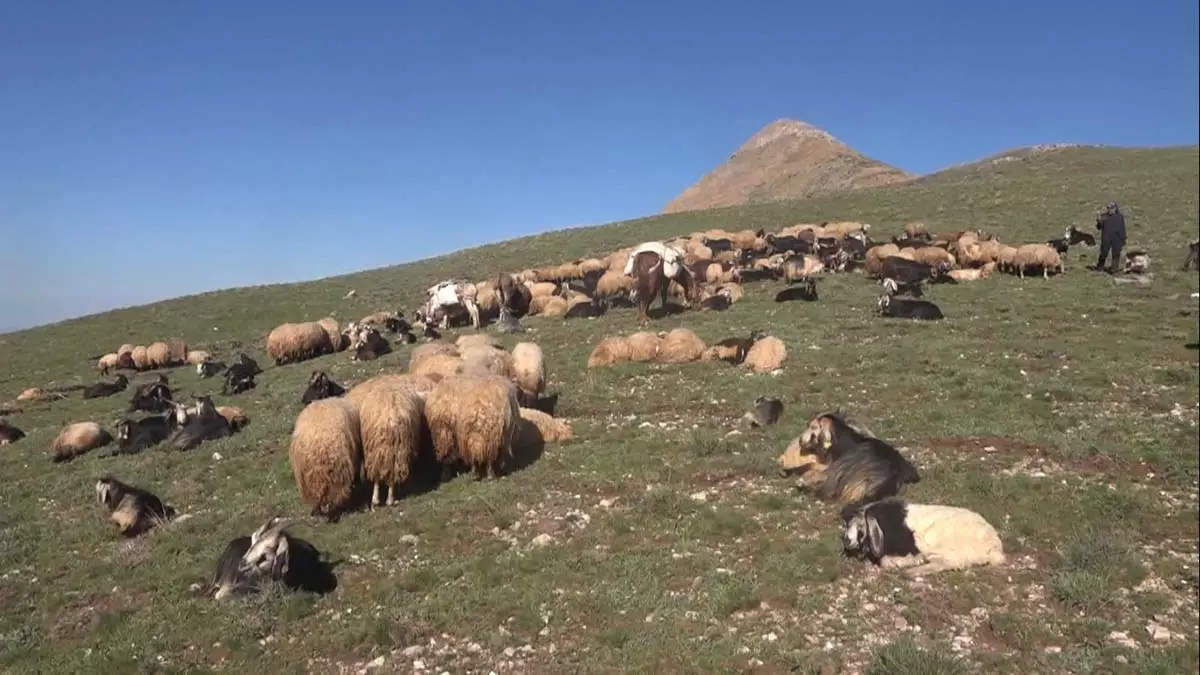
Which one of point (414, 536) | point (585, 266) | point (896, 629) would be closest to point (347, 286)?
point (585, 266)

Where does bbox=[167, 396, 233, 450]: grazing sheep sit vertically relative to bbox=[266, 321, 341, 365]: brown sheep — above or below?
below

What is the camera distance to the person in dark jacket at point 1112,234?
22188mm

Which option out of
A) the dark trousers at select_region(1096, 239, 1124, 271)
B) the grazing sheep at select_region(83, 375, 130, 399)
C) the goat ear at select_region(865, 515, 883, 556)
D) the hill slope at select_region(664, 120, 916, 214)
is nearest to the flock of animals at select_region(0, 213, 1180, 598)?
the goat ear at select_region(865, 515, 883, 556)

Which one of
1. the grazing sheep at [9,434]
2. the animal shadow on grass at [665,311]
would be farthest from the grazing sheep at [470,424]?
the grazing sheep at [9,434]

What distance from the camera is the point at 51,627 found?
291 inches

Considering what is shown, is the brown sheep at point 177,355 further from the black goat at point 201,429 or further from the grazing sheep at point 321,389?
the grazing sheep at point 321,389

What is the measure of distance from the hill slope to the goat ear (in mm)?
64504

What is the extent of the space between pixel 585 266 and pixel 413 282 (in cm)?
1266

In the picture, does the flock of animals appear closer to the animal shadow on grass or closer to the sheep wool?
the sheep wool

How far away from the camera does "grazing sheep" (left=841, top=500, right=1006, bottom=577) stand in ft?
23.1

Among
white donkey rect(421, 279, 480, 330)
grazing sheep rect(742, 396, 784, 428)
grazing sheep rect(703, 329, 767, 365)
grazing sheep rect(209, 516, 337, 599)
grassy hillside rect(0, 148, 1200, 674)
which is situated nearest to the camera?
grassy hillside rect(0, 148, 1200, 674)

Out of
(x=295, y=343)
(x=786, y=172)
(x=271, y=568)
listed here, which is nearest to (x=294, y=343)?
(x=295, y=343)

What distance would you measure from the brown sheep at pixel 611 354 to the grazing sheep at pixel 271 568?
892 centimetres

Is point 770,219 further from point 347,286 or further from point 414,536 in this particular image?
point 414,536
